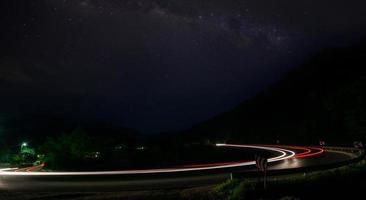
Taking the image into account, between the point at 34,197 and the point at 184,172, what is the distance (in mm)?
11711

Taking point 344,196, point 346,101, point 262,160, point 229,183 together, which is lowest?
point 344,196

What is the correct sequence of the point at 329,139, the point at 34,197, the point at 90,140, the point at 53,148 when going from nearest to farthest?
the point at 34,197 < the point at 53,148 < the point at 90,140 < the point at 329,139

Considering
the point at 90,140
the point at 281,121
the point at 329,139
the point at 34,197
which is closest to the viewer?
the point at 34,197

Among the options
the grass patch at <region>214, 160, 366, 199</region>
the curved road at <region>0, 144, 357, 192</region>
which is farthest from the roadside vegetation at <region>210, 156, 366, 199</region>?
the curved road at <region>0, 144, 357, 192</region>

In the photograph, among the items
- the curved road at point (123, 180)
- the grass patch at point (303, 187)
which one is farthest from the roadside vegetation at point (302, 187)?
the curved road at point (123, 180)

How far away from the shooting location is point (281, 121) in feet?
607

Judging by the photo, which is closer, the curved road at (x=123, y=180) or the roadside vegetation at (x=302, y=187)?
the roadside vegetation at (x=302, y=187)

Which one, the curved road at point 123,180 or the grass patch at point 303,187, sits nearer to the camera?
the grass patch at point 303,187

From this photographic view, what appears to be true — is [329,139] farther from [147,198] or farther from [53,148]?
[147,198]

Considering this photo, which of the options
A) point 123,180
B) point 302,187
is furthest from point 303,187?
point 123,180

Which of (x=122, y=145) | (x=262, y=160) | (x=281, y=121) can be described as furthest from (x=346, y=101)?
(x=281, y=121)

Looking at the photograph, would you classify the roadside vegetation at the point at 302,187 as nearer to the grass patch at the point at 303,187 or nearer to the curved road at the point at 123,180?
the grass patch at the point at 303,187

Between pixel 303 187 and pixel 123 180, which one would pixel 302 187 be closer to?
pixel 303 187

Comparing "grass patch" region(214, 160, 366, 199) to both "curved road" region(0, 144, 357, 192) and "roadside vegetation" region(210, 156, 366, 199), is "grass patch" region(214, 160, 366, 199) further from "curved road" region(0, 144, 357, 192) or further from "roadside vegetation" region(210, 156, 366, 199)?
"curved road" region(0, 144, 357, 192)
